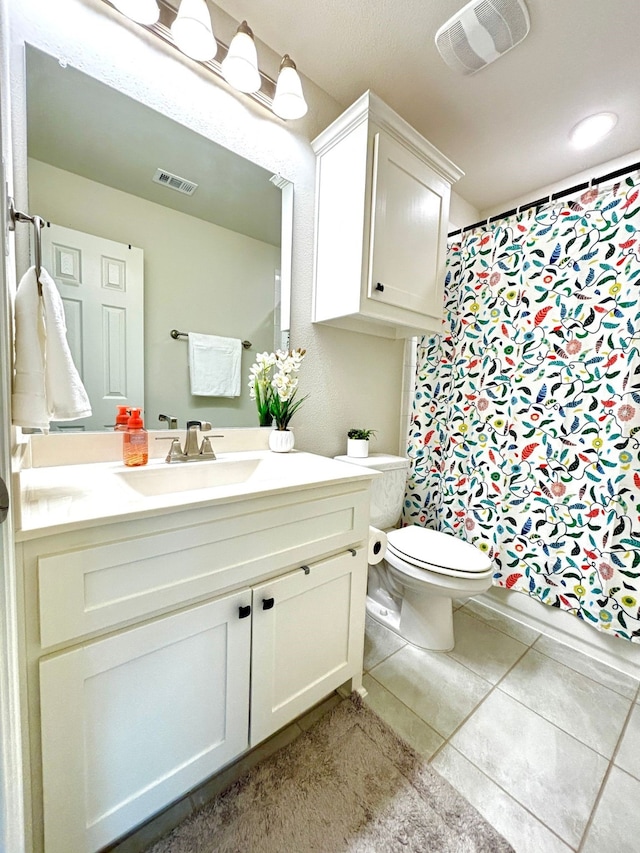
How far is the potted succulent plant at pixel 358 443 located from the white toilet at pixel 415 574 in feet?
0.14

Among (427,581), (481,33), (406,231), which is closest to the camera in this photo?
(481,33)

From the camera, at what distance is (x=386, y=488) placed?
1624mm

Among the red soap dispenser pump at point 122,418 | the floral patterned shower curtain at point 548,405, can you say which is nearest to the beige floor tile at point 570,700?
the floral patterned shower curtain at point 548,405

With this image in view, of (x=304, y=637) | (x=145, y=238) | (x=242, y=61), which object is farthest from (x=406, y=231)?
(x=304, y=637)

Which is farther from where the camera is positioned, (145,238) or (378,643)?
(378,643)

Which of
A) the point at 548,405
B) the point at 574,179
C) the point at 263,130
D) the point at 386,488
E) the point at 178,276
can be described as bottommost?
the point at 386,488

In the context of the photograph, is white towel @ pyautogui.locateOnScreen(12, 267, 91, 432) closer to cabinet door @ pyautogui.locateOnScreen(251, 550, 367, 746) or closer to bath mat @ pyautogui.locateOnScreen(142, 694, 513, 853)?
cabinet door @ pyautogui.locateOnScreen(251, 550, 367, 746)

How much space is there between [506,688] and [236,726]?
1025 millimetres

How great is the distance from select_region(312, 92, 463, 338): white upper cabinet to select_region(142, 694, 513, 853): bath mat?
4.83ft

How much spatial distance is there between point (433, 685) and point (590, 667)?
70cm

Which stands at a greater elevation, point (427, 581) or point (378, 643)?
point (427, 581)

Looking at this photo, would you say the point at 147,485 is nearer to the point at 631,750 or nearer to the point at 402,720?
the point at 402,720

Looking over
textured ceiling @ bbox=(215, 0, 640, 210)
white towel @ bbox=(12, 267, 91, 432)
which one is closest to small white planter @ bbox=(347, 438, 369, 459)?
white towel @ bbox=(12, 267, 91, 432)

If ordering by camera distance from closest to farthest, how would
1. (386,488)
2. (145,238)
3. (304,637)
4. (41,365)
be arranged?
(41,365) → (304,637) → (145,238) → (386,488)
